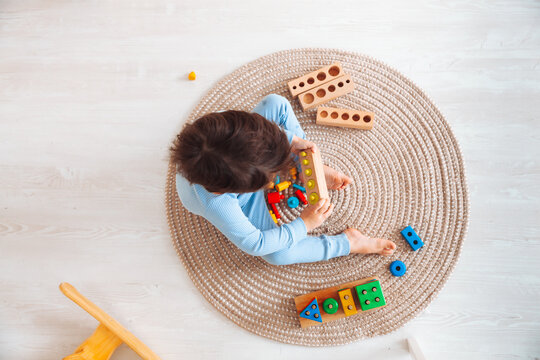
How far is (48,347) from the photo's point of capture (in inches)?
33.6

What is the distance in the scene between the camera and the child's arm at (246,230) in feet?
2.14

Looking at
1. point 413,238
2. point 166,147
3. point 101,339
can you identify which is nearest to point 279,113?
point 166,147

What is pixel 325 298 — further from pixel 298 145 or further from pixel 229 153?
pixel 229 153

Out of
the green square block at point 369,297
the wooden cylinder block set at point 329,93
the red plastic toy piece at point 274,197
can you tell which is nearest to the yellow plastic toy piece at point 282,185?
the red plastic toy piece at point 274,197

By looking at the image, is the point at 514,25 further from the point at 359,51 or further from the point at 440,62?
the point at 359,51

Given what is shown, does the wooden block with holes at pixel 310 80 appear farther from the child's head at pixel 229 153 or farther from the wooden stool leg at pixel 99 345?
the wooden stool leg at pixel 99 345

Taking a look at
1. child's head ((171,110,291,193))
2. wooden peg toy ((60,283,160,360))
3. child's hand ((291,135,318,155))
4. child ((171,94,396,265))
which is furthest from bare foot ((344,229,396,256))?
wooden peg toy ((60,283,160,360))

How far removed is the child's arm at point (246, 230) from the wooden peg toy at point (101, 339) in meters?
0.26

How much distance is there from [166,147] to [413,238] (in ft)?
1.97

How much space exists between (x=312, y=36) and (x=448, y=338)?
2.49 feet

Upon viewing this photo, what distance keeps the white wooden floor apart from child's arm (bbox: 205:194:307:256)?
24cm

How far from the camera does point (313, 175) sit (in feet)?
2.38

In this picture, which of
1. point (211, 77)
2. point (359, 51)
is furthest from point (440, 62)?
point (211, 77)

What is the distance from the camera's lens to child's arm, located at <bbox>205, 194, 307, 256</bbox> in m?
0.65
